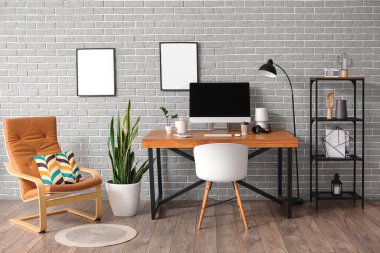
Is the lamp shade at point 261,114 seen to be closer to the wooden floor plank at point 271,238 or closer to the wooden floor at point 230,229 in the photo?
the wooden floor at point 230,229

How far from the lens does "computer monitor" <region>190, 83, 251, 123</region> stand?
5.07 metres

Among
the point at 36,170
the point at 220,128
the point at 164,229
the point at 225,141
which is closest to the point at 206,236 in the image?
the point at 164,229

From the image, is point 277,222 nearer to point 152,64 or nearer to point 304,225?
point 304,225

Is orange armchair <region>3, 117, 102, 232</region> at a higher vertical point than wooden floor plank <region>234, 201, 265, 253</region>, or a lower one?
higher

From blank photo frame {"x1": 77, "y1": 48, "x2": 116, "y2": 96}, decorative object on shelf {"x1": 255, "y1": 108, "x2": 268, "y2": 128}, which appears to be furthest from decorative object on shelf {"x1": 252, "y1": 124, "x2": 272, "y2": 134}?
blank photo frame {"x1": 77, "y1": 48, "x2": 116, "y2": 96}

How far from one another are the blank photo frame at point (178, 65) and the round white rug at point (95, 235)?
1.65 meters

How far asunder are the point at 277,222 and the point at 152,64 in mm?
2055

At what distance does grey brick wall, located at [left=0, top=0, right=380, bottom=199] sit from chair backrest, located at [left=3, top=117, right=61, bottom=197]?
0.48 m

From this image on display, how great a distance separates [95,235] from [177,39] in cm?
221

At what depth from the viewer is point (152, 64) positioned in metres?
5.32

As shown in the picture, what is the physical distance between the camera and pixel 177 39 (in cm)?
528

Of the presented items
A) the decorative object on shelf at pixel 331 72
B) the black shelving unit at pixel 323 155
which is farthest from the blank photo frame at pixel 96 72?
the decorative object on shelf at pixel 331 72

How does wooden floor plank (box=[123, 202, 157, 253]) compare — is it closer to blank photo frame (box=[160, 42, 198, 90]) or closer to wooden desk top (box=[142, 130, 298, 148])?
wooden desk top (box=[142, 130, 298, 148])

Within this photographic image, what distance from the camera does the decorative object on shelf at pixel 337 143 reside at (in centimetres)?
507
